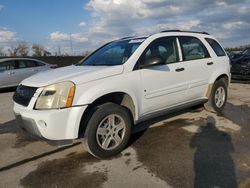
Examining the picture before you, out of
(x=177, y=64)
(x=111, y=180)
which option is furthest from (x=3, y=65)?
(x=111, y=180)

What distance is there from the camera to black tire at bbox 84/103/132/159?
12.3ft

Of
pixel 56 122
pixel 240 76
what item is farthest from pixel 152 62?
pixel 240 76

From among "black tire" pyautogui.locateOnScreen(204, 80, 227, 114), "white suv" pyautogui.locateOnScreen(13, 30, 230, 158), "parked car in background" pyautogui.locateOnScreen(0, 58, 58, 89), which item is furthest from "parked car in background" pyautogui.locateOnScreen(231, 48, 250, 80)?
"parked car in background" pyautogui.locateOnScreen(0, 58, 58, 89)

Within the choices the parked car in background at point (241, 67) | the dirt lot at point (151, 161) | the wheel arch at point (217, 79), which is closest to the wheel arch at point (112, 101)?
the dirt lot at point (151, 161)

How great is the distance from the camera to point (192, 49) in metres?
5.48

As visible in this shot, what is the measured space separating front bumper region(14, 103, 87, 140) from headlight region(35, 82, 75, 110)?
0.24 feet

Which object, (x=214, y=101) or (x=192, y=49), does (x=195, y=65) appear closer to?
(x=192, y=49)

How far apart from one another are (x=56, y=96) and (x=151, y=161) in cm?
155

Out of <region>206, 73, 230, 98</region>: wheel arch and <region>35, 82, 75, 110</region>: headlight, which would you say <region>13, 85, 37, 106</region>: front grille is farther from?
<region>206, 73, 230, 98</region>: wheel arch

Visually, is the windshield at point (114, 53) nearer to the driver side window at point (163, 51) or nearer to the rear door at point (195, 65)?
the driver side window at point (163, 51)

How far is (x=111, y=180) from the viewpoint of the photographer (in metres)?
3.34

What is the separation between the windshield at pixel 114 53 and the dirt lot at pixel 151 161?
137cm

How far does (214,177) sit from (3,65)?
1025 centimetres

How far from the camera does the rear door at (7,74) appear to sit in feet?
36.7
